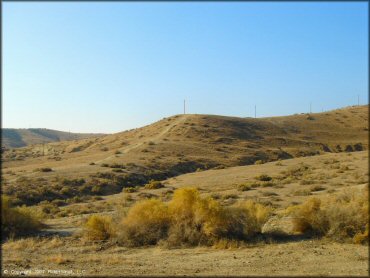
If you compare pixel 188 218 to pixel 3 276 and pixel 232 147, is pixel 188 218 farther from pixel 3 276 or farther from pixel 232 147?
pixel 232 147

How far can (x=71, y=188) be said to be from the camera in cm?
4506

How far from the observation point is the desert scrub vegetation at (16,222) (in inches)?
844

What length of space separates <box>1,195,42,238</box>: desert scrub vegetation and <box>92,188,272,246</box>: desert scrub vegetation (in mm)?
5493

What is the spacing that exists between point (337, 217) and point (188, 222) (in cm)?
648

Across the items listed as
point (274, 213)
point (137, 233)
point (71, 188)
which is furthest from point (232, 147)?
point (137, 233)

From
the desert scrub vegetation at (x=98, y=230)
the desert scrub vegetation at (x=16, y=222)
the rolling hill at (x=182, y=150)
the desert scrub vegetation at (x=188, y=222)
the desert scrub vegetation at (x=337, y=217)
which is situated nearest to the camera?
the desert scrub vegetation at (x=337, y=217)

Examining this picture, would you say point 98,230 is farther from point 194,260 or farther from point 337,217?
point 337,217

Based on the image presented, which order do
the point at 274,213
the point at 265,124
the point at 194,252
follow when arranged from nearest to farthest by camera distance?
the point at 194,252 < the point at 274,213 < the point at 265,124

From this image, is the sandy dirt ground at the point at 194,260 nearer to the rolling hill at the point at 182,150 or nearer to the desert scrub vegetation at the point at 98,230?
the desert scrub vegetation at the point at 98,230

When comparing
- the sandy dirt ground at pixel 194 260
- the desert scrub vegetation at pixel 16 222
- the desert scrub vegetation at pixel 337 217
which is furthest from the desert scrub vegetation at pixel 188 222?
the desert scrub vegetation at pixel 16 222

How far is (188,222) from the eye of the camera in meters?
19.1

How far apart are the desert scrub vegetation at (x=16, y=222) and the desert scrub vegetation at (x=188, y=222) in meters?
5.49

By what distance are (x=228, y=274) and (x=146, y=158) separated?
5214cm

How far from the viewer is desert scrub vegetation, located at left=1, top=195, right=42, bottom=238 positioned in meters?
21.4
